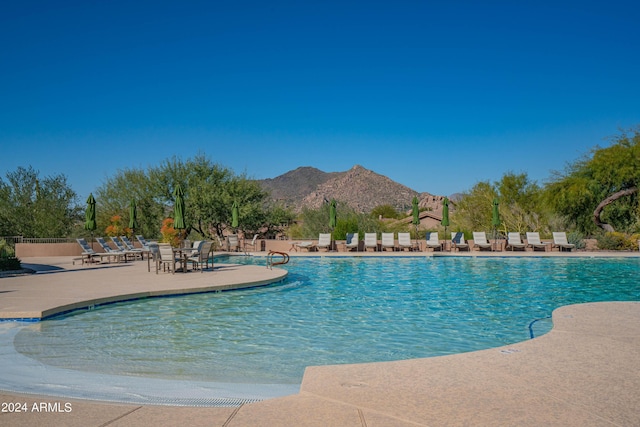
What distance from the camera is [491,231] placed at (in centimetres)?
2834

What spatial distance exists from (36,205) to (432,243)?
1834 cm

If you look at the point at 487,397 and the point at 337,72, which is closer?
the point at 487,397

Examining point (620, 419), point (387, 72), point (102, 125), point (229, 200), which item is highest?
point (387, 72)

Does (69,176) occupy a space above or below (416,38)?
below

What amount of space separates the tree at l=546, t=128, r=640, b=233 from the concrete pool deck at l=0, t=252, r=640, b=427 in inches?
894

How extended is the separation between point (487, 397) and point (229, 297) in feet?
21.6

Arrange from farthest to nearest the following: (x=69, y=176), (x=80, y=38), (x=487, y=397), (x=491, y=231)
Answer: (x=491, y=231)
(x=69, y=176)
(x=80, y=38)
(x=487, y=397)

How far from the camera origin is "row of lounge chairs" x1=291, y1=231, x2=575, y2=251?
20.9 metres

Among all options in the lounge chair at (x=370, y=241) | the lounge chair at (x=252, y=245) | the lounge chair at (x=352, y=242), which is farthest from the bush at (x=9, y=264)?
the lounge chair at (x=370, y=241)

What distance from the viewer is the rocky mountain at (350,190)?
261 feet

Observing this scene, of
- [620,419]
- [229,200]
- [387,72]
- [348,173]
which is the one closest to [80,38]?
[229,200]

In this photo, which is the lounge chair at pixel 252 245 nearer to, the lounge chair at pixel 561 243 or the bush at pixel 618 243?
the lounge chair at pixel 561 243

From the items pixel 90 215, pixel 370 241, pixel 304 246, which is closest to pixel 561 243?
pixel 370 241

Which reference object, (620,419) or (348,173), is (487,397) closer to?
(620,419)
